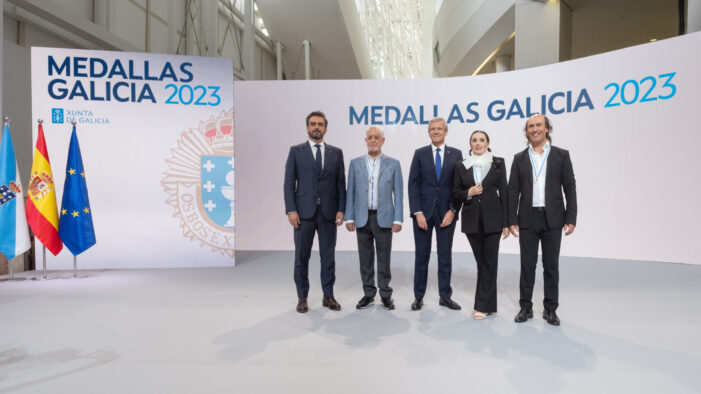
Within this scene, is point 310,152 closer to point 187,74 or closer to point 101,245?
point 187,74

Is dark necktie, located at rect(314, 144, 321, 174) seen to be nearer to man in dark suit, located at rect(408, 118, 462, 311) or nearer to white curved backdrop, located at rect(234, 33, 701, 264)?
man in dark suit, located at rect(408, 118, 462, 311)

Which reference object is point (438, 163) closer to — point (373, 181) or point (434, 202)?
point (434, 202)

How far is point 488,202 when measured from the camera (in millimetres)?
3215

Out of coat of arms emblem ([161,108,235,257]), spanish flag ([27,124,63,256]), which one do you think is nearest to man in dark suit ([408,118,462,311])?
coat of arms emblem ([161,108,235,257])

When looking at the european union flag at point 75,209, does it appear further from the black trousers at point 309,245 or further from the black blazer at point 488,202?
the black blazer at point 488,202

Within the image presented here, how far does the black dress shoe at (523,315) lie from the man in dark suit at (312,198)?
131cm

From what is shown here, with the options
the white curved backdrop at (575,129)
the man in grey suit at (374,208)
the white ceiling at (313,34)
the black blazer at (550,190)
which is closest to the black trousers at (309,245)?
the man in grey suit at (374,208)

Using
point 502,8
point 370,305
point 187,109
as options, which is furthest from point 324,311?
point 502,8

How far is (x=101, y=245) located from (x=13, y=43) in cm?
297

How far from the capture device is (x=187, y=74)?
5590 millimetres

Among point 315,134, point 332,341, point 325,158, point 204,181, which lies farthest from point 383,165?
point 204,181

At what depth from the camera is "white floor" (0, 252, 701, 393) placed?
6.93ft

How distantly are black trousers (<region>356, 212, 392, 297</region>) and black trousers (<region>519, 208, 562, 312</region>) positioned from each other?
996 mm

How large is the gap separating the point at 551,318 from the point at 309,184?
197cm
